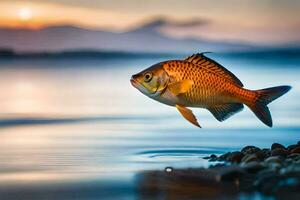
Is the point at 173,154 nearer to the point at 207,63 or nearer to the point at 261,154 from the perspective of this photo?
the point at 261,154

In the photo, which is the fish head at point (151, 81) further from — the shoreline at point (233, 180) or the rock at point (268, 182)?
the rock at point (268, 182)

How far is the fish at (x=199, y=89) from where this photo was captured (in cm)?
403

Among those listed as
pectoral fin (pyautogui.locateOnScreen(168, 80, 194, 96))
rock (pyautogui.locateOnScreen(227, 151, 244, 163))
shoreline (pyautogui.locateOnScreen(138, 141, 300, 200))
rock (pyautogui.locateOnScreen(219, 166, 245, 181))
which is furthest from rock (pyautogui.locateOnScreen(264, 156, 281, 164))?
pectoral fin (pyautogui.locateOnScreen(168, 80, 194, 96))

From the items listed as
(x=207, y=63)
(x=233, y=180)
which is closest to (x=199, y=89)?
(x=207, y=63)

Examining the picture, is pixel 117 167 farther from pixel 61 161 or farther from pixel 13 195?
pixel 13 195

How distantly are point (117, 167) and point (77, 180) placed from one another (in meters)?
0.43

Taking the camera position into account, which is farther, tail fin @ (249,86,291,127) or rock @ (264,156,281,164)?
tail fin @ (249,86,291,127)

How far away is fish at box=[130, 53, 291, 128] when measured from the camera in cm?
403

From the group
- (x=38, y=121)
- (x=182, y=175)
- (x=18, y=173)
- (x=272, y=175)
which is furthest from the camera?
(x=38, y=121)

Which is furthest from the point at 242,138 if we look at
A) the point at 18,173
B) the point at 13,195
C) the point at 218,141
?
the point at 13,195

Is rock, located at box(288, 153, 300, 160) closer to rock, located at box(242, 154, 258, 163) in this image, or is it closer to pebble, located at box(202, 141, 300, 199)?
pebble, located at box(202, 141, 300, 199)

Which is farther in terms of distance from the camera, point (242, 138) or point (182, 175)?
point (242, 138)

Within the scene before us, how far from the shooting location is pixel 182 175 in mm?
4109

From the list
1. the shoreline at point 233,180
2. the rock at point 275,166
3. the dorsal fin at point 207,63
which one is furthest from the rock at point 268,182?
the dorsal fin at point 207,63
